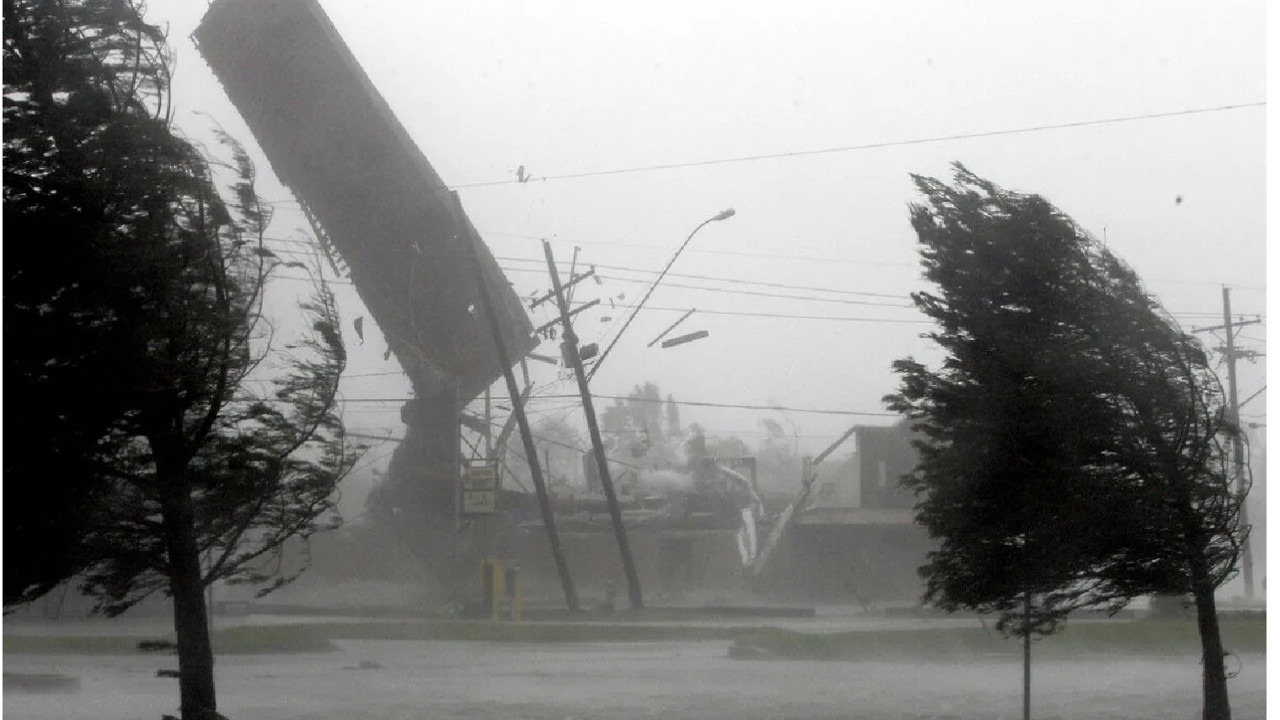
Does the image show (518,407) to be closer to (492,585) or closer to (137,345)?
(492,585)

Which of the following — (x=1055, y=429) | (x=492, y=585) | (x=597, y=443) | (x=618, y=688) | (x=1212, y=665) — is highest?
(x=597, y=443)

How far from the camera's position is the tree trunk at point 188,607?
7.19m

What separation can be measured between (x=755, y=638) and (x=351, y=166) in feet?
21.5

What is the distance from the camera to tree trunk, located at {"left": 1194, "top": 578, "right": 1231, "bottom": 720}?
759 cm

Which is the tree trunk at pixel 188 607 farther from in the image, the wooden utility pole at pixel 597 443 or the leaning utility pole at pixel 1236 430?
the wooden utility pole at pixel 597 443

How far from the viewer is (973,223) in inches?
317

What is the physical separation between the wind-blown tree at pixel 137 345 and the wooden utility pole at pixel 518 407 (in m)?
6.27

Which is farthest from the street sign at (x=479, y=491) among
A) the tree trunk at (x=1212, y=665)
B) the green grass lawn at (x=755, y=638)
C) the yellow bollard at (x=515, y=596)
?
the tree trunk at (x=1212, y=665)

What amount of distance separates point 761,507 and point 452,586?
5.18 metres

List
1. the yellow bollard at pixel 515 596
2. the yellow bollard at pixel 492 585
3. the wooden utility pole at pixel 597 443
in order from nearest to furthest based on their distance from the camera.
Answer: the yellow bollard at pixel 492 585
the yellow bollard at pixel 515 596
the wooden utility pole at pixel 597 443

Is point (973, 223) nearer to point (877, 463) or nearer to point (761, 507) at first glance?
point (877, 463)

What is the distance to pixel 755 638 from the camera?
46.6 feet

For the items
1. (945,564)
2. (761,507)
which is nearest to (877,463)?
(761,507)

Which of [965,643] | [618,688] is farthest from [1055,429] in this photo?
[965,643]
